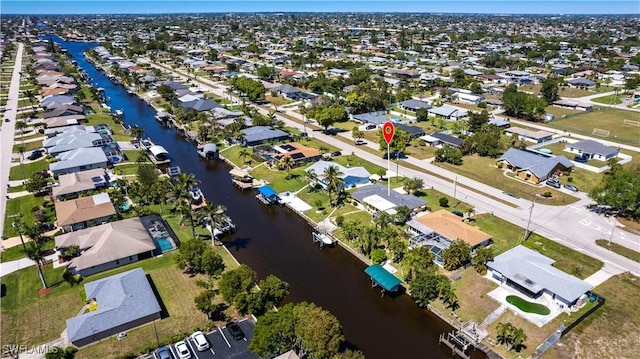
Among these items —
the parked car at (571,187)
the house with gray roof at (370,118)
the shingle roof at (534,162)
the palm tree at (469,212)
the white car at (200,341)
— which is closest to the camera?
the white car at (200,341)

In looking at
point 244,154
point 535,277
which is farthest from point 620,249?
point 244,154

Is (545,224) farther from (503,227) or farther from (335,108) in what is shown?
(335,108)

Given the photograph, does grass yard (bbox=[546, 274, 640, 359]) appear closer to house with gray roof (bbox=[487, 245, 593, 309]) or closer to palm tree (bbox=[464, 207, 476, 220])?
house with gray roof (bbox=[487, 245, 593, 309])

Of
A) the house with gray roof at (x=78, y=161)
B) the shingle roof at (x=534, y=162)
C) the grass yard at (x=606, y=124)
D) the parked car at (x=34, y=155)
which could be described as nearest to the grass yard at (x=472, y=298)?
the shingle roof at (x=534, y=162)

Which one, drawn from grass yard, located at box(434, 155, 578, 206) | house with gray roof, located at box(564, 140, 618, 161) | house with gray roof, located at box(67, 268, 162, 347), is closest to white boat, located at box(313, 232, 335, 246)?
house with gray roof, located at box(67, 268, 162, 347)

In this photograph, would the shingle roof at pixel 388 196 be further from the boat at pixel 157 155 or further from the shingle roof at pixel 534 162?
the boat at pixel 157 155

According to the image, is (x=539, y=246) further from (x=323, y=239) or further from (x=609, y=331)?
(x=323, y=239)
